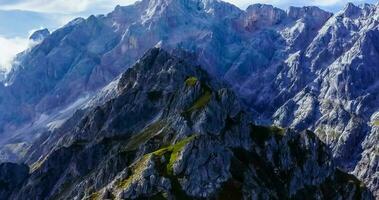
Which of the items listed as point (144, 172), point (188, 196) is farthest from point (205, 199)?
point (144, 172)

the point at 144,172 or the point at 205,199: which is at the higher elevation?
the point at 144,172

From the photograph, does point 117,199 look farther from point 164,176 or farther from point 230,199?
point 230,199

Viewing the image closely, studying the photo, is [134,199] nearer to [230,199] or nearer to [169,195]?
[169,195]

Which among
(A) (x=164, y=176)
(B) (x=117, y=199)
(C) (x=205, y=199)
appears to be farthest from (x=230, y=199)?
(B) (x=117, y=199)

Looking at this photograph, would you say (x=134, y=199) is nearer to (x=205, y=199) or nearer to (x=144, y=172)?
(x=144, y=172)

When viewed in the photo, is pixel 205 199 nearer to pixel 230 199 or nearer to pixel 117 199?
pixel 230 199

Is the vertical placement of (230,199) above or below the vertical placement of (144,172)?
below
